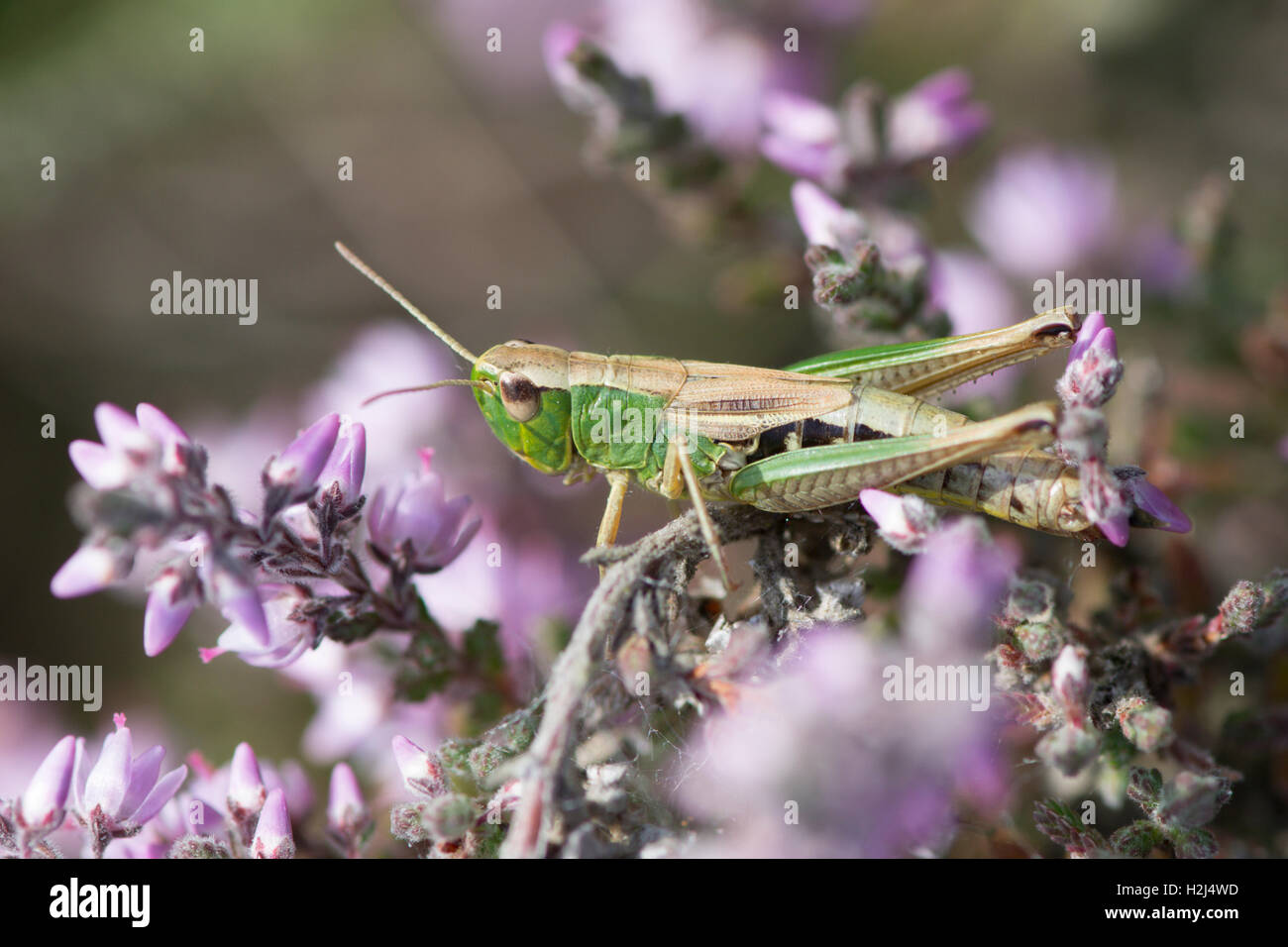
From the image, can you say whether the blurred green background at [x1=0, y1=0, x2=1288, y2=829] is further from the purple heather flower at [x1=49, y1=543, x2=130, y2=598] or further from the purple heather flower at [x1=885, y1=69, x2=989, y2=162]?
the purple heather flower at [x1=49, y1=543, x2=130, y2=598]

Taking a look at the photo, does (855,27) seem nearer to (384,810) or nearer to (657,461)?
(657,461)

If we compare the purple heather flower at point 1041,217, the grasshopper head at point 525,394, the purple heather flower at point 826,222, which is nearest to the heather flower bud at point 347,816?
the grasshopper head at point 525,394

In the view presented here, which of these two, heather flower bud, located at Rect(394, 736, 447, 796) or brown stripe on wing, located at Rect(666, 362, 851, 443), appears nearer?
heather flower bud, located at Rect(394, 736, 447, 796)

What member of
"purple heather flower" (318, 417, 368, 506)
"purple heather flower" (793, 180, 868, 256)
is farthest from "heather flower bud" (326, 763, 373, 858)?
"purple heather flower" (793, 180, 868, 256)

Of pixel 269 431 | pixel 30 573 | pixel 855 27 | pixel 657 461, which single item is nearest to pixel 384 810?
pixel 657 461

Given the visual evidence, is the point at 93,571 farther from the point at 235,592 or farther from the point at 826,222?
the point at 826,222

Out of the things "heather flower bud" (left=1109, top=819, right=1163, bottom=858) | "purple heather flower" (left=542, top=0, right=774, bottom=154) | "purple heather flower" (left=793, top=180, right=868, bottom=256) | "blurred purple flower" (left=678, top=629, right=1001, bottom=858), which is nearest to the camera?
"blurred purple flower" (left=678, top=629, right=1001, bottom=858)

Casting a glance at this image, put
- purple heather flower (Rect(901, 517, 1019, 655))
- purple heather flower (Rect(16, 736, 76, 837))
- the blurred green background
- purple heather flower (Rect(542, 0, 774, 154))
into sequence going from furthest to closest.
A: the blurred green background, purple heather flower (Rect(542, 0, 774, 154)), purple heather flower (Rect(16, 736, 76, 837)), purple heather flower (Rect(901, 517, 1019, 655))
